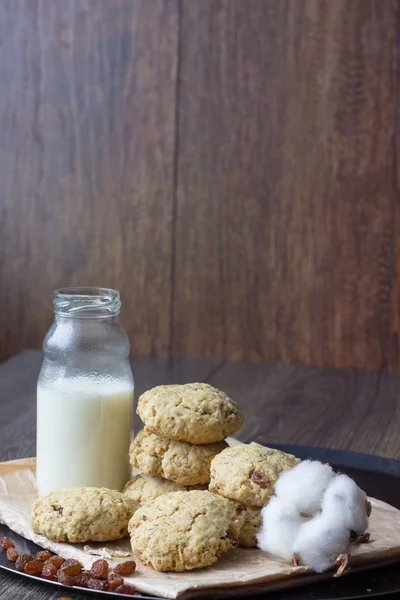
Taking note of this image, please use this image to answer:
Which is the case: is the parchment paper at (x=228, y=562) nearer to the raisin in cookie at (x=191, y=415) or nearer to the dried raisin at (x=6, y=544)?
the dried raisin at (x=6, y=544)

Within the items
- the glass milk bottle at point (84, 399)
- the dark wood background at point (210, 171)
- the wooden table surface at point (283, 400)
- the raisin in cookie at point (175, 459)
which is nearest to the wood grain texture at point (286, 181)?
the dark wood background at point (210, 171)

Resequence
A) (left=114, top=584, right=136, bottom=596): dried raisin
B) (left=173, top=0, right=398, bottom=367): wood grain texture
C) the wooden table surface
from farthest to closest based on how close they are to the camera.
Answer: (left=173, top=0, right=398, bottom=367): wood grain texture
the wooden table surface
(left=114, top=584, right=136, bottom=596): dried raisin

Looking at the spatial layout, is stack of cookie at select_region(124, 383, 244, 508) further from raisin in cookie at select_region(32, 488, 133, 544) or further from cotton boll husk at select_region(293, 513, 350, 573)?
cotton boll husk at select_region(293, 513, 350, 573)

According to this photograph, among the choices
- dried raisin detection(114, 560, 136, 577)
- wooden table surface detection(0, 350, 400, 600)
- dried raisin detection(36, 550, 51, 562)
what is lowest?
wooden table surface detection(0, 350, 400, 600)

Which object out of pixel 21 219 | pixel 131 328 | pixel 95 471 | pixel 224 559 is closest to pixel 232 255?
pixel 131 328

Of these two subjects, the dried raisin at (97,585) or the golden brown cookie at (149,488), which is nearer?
the dried raisin at (97,585)

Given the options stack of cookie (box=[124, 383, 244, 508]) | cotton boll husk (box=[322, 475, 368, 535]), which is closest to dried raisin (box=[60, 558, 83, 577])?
stack of cookie (box=[124, 383, 244, 508])

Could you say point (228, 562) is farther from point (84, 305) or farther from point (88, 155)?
point (88, 155)

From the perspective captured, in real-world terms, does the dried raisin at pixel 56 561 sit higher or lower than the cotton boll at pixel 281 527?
lower
